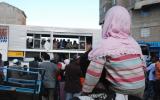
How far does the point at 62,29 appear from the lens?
27516mm

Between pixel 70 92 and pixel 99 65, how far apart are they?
23.6ft

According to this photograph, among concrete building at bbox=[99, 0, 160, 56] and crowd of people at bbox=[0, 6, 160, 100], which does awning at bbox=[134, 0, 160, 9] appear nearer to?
concrete building at bbox=[99, 0, 160, 56]

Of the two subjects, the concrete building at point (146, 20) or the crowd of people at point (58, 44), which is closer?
the crowd of people at point (58, 44)

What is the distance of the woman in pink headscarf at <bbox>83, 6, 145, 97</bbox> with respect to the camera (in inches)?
163

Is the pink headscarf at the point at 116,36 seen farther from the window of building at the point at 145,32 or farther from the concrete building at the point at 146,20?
the window of building at the point at 145,32

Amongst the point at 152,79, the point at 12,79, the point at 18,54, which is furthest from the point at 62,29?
the point at 12,79

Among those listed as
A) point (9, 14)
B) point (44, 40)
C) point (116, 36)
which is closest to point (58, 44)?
point (44, 40)

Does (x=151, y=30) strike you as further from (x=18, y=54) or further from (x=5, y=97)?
(x=5, y=97)

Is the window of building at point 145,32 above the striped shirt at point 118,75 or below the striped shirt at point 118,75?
above

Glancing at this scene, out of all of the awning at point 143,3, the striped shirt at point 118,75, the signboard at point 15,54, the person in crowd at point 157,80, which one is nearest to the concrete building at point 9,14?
the awning at point 143,3

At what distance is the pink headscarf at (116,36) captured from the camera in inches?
165

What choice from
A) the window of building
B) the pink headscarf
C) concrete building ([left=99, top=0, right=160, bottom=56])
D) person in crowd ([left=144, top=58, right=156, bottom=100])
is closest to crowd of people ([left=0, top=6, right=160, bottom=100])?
the pink headscarf

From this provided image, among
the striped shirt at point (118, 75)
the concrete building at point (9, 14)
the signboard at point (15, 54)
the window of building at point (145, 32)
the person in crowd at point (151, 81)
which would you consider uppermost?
the concrete building at point (9, 14)

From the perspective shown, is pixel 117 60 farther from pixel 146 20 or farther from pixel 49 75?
pixel 146 20
